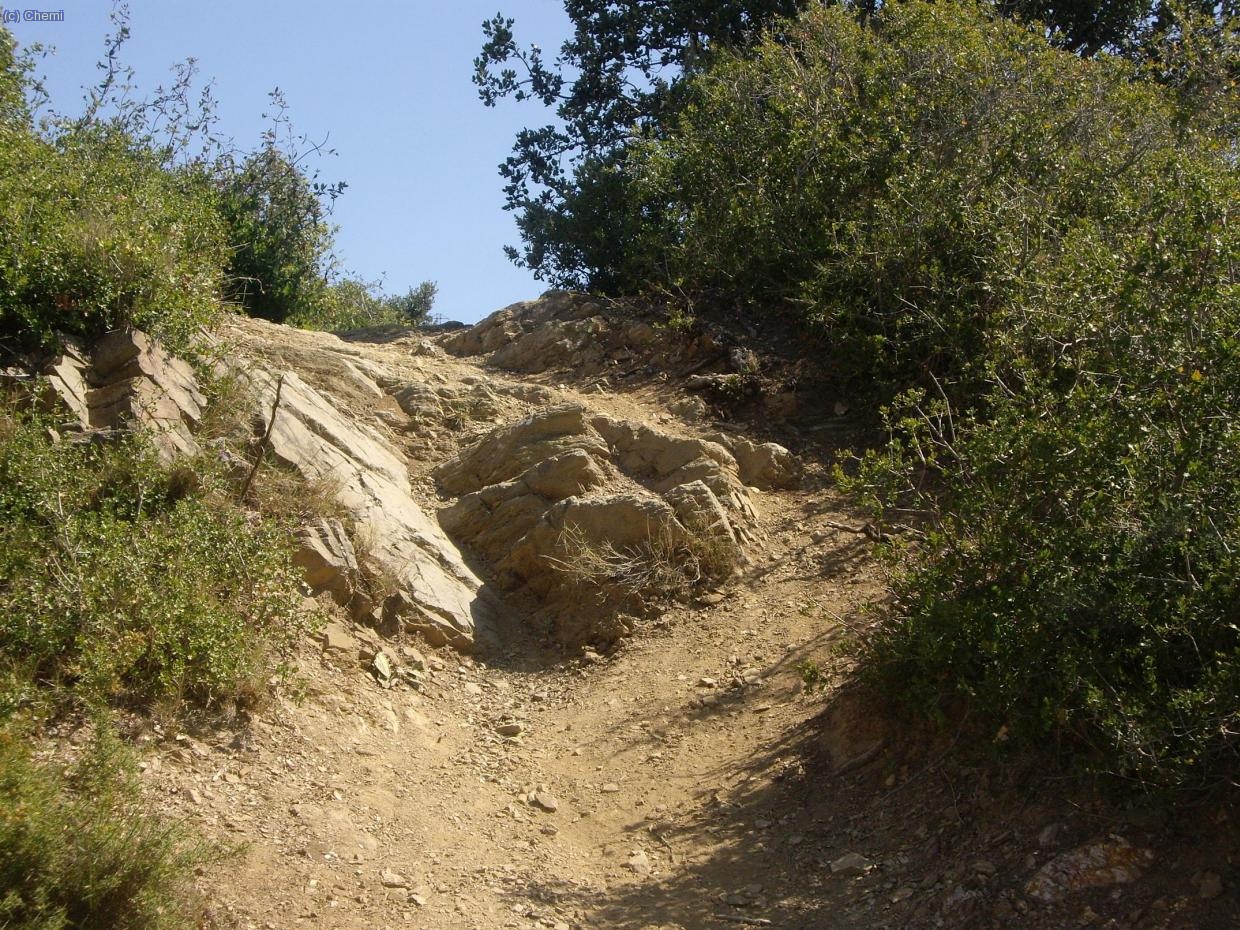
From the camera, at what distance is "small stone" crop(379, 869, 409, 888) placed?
498cm

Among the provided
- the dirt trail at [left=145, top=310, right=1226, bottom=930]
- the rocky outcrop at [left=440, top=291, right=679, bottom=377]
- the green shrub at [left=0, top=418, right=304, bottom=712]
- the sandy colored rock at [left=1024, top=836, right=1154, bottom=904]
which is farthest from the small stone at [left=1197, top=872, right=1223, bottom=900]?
the rocky outcrop at [left=440, top=291, right=679, bottom=377]

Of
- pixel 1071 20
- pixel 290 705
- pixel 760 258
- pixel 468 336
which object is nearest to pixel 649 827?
pixel 290 705

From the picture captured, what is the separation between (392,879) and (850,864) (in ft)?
6.60

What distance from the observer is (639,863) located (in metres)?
5.49

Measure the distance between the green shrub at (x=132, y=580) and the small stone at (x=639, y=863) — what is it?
2019 mm

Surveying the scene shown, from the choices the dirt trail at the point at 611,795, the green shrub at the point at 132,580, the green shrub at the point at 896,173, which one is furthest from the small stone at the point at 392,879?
the green shrub at the point at 896,173

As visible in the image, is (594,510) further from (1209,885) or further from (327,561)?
(1209,885)

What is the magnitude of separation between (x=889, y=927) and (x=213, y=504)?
4337mm

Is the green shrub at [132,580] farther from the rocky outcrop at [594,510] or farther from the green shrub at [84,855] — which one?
the rocky outcrop at [594,510]

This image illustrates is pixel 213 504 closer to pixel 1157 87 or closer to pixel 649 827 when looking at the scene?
pixel 649 827

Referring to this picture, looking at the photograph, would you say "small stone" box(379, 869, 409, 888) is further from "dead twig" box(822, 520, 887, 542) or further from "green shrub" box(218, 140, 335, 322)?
"green shrub" box(218, 140, 335, 322)

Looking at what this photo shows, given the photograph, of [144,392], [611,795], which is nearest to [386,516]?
[144,392]

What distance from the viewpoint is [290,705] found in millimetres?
6012

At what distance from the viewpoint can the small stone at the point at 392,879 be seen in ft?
16.3
